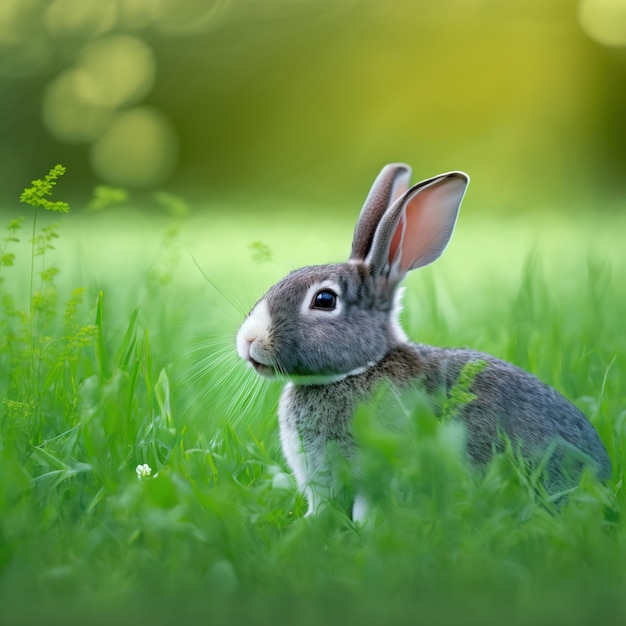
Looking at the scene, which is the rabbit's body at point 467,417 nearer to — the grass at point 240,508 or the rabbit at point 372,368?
the rabbit at point 372,368

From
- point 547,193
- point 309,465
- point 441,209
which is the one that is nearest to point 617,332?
point 441,209

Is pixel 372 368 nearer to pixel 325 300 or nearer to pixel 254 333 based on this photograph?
pixel 325 300

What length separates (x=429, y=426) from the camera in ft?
10.2

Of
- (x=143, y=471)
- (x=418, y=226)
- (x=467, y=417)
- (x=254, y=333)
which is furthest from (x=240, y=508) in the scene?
(x=418, y=226)

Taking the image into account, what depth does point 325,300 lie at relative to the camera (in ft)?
13.2

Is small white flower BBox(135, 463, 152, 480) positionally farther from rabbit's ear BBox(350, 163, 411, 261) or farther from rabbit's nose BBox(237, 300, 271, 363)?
rabbit's ear BBox(350, 163, 411, 261)

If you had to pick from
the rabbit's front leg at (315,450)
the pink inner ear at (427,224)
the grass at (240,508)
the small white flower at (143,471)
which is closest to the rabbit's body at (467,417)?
the rabbit's front leg at (315,450)

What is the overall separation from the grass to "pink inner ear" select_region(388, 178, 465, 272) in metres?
0.63

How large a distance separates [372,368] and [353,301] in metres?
0.30

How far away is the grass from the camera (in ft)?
8.41

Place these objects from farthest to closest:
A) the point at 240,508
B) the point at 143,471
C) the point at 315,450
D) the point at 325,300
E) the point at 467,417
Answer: the point at 325,300 → the point at 315,450 → the point at 467,417 → the point at 143,471 → the point at 240,508

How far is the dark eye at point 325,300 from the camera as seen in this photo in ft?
13.2

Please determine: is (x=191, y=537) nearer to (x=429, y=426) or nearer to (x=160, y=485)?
(x=160, y=485)

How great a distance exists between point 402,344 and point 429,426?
111 cm
